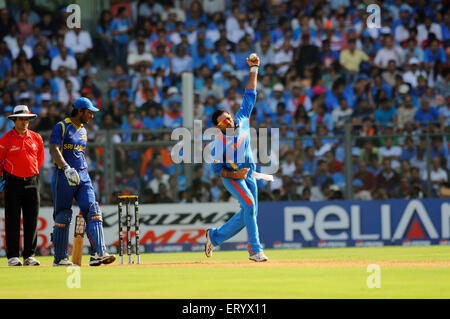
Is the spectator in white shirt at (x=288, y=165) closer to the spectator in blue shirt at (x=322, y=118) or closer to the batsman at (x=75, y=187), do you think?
the spectator in blue shirt at (x=322, y=118)

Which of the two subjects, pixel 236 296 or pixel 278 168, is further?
pixel 278 168

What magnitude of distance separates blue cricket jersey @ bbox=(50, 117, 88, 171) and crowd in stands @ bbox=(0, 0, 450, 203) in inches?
258

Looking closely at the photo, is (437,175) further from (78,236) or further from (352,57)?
(78,236)

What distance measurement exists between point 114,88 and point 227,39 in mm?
3411

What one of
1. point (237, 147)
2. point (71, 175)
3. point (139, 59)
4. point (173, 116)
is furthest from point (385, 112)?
point (71, 175)

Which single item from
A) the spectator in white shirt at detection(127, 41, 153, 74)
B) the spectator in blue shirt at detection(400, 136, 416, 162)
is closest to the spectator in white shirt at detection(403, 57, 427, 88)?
the spectator in blue shirt at detection(400, 136, 416, 162)

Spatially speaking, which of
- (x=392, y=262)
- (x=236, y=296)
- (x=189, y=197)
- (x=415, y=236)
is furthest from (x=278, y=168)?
(x=236, y=296)

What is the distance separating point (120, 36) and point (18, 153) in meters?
13.0

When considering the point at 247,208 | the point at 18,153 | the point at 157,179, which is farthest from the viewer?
the point at 157,179

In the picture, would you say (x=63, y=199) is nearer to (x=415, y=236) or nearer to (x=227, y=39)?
(x=415, y=236)

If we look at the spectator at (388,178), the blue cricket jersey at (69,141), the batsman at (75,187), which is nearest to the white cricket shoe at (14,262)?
the batsman at (75,187)

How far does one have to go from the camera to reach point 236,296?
30.3ft

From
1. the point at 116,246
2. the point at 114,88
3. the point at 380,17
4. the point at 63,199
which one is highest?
the point at 380,17

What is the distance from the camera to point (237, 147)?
13.7m
